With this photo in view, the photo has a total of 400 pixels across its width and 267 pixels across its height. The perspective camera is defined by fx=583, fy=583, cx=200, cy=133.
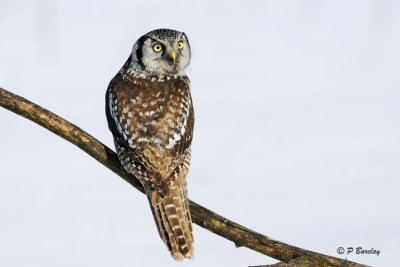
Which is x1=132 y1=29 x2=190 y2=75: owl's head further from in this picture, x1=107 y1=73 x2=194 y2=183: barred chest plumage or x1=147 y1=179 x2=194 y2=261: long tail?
x1=147 y1=179 x2=194 y2=261: long tail

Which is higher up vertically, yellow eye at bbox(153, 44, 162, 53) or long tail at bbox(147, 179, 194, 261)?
yellow eye at bbox(153, 44, 162, 53)

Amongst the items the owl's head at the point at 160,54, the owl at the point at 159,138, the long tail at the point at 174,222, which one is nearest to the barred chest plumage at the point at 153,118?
the owl at the point at 159,138

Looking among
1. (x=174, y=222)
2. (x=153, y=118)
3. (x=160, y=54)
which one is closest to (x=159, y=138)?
(x=153, y=118)

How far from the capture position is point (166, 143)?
7.79 meters

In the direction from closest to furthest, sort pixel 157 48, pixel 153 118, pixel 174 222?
1. pixel 174 222
2. pixel 153 118
3. pixel 157 48

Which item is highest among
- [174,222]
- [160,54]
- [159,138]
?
[160,54]

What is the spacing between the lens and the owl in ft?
25.3

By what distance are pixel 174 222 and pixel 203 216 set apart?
0.39 meters

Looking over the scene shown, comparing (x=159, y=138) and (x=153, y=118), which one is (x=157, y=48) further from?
(x=159, y=138)

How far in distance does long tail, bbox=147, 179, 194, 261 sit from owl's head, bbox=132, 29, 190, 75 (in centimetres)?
200

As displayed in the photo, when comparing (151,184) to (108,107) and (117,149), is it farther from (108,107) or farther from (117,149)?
(108,107)

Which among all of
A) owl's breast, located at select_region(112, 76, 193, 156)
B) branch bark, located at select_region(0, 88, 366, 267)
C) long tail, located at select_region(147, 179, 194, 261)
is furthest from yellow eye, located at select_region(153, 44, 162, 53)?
long tail, located at select_region(147, 179, 194, 261)

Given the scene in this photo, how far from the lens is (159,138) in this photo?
25.6 ft

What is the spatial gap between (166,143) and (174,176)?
17.9 inches
